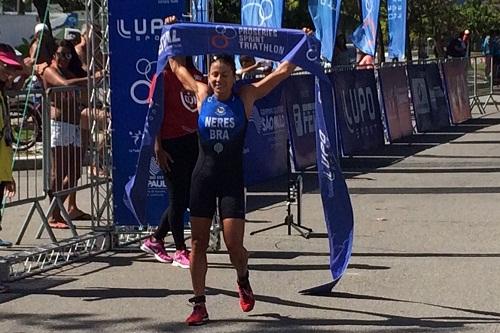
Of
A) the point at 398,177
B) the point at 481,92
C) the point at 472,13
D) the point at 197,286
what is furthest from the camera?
the point at 472,13

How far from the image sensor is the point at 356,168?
1630 cm

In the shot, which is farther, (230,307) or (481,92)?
(481,92)

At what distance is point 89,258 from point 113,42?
1934mm

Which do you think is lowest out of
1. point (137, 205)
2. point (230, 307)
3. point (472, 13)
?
point (230, 307)

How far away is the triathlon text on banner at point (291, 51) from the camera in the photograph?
7715mm

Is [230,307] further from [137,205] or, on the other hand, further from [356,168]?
[356,168]

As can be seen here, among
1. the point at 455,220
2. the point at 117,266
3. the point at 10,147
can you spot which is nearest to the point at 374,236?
the point at 455,220

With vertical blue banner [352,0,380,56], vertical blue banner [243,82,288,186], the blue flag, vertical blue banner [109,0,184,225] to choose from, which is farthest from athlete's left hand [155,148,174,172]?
vertical blue banner [352,0,380,56]

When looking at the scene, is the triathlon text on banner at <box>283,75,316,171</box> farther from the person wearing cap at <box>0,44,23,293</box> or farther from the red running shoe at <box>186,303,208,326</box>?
the red running shoe at <box>186,303,208,326</box>

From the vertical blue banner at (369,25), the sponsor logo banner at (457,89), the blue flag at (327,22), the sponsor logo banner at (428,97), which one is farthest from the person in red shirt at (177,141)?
the sponsor logo banner at (457,89)

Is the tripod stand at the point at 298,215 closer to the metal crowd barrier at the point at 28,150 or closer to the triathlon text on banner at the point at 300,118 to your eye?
the metal crowd barrier at the point at 28,150

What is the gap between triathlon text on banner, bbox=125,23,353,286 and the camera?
771cm

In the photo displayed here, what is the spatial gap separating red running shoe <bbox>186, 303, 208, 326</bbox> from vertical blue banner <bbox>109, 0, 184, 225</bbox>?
238 centimetres

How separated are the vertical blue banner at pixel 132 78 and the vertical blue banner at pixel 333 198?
2153 millimetres
